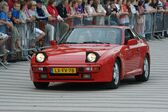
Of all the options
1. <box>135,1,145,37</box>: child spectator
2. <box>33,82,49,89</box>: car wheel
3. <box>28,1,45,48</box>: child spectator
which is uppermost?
<box>28,1,45,48</box>: child spectator

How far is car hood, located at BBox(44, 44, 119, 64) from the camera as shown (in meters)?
14.4

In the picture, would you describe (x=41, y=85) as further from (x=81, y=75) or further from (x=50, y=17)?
(x=50, y=17)

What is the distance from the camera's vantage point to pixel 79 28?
16391 mm

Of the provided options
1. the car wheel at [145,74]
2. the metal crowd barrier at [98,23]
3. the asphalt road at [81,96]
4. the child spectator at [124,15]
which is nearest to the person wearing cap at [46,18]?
the metal crowd barrier at [98,23]

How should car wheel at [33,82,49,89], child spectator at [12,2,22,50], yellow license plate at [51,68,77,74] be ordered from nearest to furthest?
yellow license plate at [51,68,77,74] < car wheel at [33,82,49,89] < child spectator at [12,2,22,50]

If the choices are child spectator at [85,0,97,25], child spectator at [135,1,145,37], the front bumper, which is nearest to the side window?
the front bumper

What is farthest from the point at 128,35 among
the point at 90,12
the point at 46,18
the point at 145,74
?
the point at 90,12

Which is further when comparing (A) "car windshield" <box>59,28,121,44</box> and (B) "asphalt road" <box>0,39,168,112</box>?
(A) "car windshield" <box>59,28,121,44</box>

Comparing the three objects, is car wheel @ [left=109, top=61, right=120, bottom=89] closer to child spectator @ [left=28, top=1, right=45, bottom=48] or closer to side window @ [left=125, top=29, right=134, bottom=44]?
side window @ [left=125, top=29, right=134, bottom=44]

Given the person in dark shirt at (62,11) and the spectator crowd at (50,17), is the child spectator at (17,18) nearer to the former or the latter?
the spectator crowd at (50,17)

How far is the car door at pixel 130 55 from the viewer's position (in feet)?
51.6

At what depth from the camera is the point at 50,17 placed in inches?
881

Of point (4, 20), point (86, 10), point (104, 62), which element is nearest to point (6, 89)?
point (104, 62)

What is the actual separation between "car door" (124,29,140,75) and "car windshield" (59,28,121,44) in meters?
0.30
